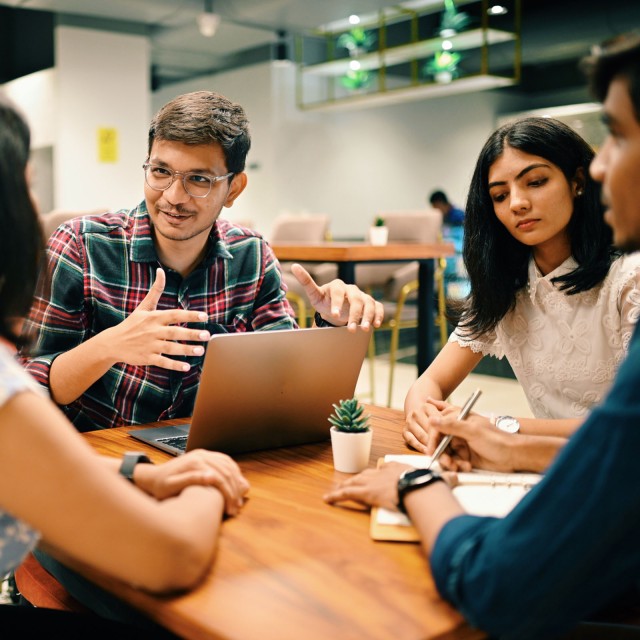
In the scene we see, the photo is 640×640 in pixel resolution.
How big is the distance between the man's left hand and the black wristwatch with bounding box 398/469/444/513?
0.44 meters

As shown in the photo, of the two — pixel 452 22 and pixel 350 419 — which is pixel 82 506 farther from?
pixel 452 22

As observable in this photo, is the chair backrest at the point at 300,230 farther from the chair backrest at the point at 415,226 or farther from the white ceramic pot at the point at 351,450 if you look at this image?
the white ceramic pot at the point at 351,450

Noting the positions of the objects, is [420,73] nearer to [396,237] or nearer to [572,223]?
[396,237]

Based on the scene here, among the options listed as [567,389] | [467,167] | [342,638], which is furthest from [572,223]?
[467,167]

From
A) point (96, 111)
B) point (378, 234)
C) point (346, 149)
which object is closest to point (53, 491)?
point (378, 234)

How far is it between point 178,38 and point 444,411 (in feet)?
27.1

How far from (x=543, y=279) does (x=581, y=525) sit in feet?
3.51

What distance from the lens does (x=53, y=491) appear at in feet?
2.37

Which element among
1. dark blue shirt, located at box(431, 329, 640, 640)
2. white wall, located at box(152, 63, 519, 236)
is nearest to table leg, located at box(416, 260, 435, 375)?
dark blue shirt, located at box(431, 329, 640, 640)

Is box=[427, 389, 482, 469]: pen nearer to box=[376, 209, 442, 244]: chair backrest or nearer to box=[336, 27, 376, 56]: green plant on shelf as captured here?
box=[376, 209, 442, 244]: chair backrest

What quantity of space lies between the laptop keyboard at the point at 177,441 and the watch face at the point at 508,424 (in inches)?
20.9

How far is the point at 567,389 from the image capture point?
5.37 ft

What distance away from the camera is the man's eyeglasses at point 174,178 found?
1640 millimetres

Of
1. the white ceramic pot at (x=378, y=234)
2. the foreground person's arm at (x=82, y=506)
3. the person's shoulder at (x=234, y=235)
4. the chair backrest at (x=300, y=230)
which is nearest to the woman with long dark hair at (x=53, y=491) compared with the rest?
the foreground person's arm at (x=82, y=506)
